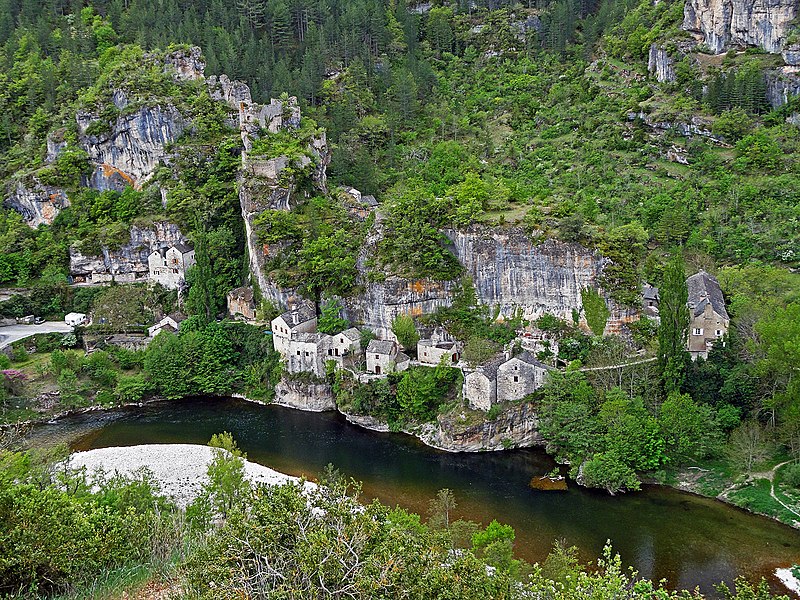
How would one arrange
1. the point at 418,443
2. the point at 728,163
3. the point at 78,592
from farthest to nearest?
the point at 728,163, the point at 418,443, the point at 78,592

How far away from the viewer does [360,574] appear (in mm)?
15547

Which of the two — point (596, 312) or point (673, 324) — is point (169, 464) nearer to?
point (596, 312)

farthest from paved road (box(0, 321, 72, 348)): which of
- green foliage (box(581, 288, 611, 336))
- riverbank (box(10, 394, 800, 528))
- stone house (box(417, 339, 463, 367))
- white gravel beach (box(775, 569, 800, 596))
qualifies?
white gravel beach (box(775, 569, 800, 596))

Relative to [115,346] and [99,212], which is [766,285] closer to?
[115,346]

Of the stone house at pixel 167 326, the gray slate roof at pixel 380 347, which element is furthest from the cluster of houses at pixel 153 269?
the gray slate roof at pixel 380 347

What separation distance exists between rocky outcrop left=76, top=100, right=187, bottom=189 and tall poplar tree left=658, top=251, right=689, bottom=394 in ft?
132

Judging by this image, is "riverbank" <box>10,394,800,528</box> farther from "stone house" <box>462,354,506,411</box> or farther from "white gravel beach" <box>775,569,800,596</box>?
"white gravel beach" <box>775,569,800,596</box>

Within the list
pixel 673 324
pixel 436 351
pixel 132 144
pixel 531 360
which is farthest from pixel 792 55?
pixel 132 144

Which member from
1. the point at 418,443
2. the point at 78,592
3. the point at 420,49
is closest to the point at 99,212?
the point at 418,443

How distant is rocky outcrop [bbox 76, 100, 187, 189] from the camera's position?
58.5 meters

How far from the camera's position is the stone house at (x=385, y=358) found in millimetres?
42875

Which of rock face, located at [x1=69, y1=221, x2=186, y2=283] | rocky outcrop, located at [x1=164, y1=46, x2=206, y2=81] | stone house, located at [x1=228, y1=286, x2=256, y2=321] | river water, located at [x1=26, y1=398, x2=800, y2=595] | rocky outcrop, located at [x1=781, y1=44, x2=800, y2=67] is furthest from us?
rocky outcrop, located at [x1=164, y1=46, x2=206, y2=81]

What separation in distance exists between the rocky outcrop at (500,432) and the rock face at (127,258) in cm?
2733

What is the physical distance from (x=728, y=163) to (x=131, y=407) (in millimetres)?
45099
